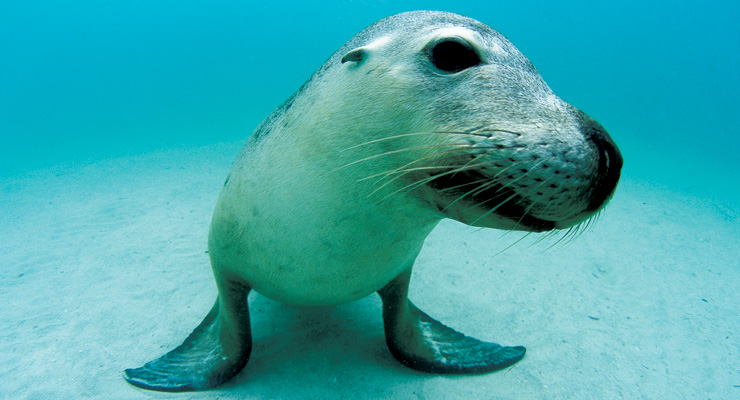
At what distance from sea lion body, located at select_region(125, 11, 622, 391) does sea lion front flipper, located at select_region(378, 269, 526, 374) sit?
12 cm

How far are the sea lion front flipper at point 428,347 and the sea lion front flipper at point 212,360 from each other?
0.80 metres

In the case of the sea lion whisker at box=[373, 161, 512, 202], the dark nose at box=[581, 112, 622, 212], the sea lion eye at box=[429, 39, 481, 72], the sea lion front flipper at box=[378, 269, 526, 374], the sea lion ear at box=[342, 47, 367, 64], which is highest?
the sea lion ear at box=[342, 47, 367, 64]

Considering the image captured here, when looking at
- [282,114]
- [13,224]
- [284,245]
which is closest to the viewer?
[284,245]

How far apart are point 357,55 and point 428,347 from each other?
5.73 ft

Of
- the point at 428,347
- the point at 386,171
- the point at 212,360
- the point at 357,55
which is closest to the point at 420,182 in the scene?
the point at 386,171

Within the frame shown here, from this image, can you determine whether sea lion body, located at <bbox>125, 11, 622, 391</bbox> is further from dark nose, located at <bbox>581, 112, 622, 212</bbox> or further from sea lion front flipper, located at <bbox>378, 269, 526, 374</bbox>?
sea lion front flipper, located at <bbox>378, 269, 526, 374</bbox>

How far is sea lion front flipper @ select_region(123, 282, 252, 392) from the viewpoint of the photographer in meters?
1.94

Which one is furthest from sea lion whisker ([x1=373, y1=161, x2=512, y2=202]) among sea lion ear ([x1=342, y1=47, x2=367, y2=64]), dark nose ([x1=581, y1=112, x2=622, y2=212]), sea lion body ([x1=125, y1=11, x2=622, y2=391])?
sea lion ear ([x1=342, y1=47, x2=367, y2=64])

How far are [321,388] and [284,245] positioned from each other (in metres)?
0.89

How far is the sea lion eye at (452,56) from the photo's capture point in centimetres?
131

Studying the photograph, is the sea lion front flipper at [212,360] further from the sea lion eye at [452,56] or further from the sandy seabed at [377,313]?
the sea lion eye at [452,56]

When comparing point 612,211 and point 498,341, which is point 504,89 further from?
point 612,211

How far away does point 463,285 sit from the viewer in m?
3.33

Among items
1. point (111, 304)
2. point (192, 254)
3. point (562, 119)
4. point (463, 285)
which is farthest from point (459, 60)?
point (192, 254)
